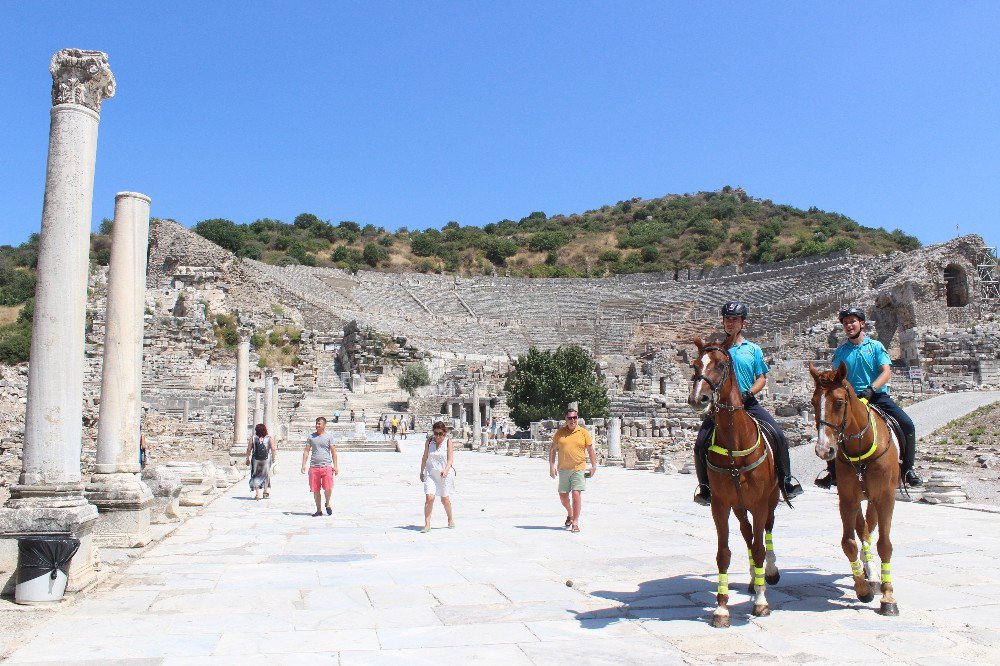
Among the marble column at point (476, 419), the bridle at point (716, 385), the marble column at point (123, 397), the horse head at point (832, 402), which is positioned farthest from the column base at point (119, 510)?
the marble column at point (476, 419)

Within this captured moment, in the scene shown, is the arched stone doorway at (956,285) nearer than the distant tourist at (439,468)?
No

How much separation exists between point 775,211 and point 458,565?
387ft

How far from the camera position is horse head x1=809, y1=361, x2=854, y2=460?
5453 mm

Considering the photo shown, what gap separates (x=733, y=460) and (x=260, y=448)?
410 inches

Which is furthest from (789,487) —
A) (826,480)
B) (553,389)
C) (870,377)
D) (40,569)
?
(553,389)

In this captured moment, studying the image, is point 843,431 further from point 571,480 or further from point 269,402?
point 269,402

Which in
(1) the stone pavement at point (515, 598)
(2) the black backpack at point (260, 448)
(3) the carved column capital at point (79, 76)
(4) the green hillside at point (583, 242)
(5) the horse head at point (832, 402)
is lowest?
(1) the stone pavement at point (515, 598)

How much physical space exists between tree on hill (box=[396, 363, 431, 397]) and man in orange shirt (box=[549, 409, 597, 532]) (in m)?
37.5

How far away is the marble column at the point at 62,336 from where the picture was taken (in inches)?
241

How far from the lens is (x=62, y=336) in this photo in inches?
255

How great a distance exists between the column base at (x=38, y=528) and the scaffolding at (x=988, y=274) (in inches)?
2543

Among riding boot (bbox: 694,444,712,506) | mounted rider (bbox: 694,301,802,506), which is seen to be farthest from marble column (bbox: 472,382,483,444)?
mounted rider (bbox: 694,301,802,506)

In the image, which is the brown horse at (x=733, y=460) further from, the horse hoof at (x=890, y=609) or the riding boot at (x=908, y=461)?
the riding boot at (x=908, y=461)

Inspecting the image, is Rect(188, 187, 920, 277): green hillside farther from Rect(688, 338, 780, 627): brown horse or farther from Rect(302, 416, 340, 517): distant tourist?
Rect(688, 338, 780, 627): brown horse
